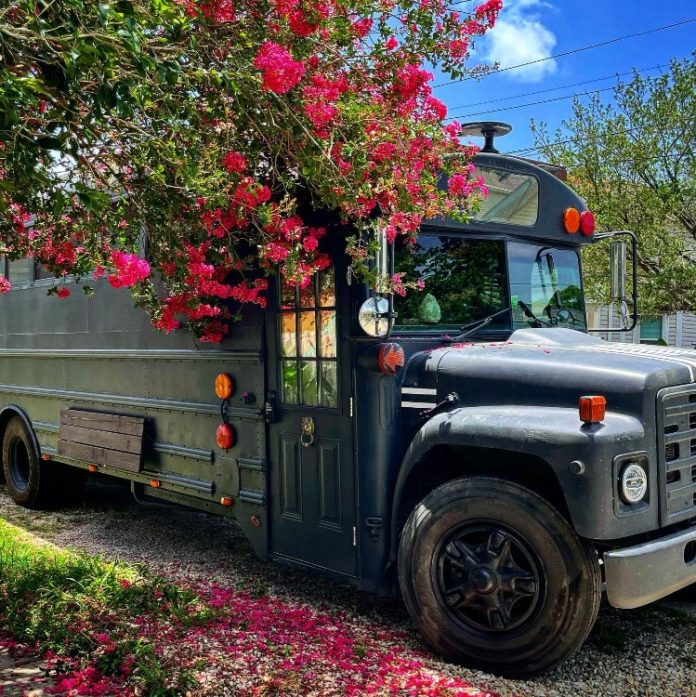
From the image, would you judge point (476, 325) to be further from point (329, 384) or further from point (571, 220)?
point (571, 220)

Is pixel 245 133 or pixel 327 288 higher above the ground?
pixel 245 133

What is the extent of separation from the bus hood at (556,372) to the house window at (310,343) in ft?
1.56

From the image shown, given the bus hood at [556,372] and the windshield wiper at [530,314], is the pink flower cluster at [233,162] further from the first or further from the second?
the windshield wiper at [530,314]

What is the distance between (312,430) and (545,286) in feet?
5.45

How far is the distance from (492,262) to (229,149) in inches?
64.7

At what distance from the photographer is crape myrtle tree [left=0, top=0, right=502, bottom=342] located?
9.95ft

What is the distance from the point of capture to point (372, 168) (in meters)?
3.58

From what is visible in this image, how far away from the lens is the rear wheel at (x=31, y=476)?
7.22 m

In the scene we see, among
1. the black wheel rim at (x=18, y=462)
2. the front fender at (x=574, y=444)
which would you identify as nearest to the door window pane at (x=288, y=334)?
the front fender at (x=574, y=444)

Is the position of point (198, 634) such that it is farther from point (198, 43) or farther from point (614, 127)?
point (614, 127)

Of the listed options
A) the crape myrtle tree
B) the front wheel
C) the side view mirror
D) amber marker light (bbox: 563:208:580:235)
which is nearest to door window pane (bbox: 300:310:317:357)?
the crape myrtle tree

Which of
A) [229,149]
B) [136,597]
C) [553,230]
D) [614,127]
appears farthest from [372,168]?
[614,127]

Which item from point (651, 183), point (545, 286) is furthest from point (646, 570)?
point (651, 183)

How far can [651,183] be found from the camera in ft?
48.5
